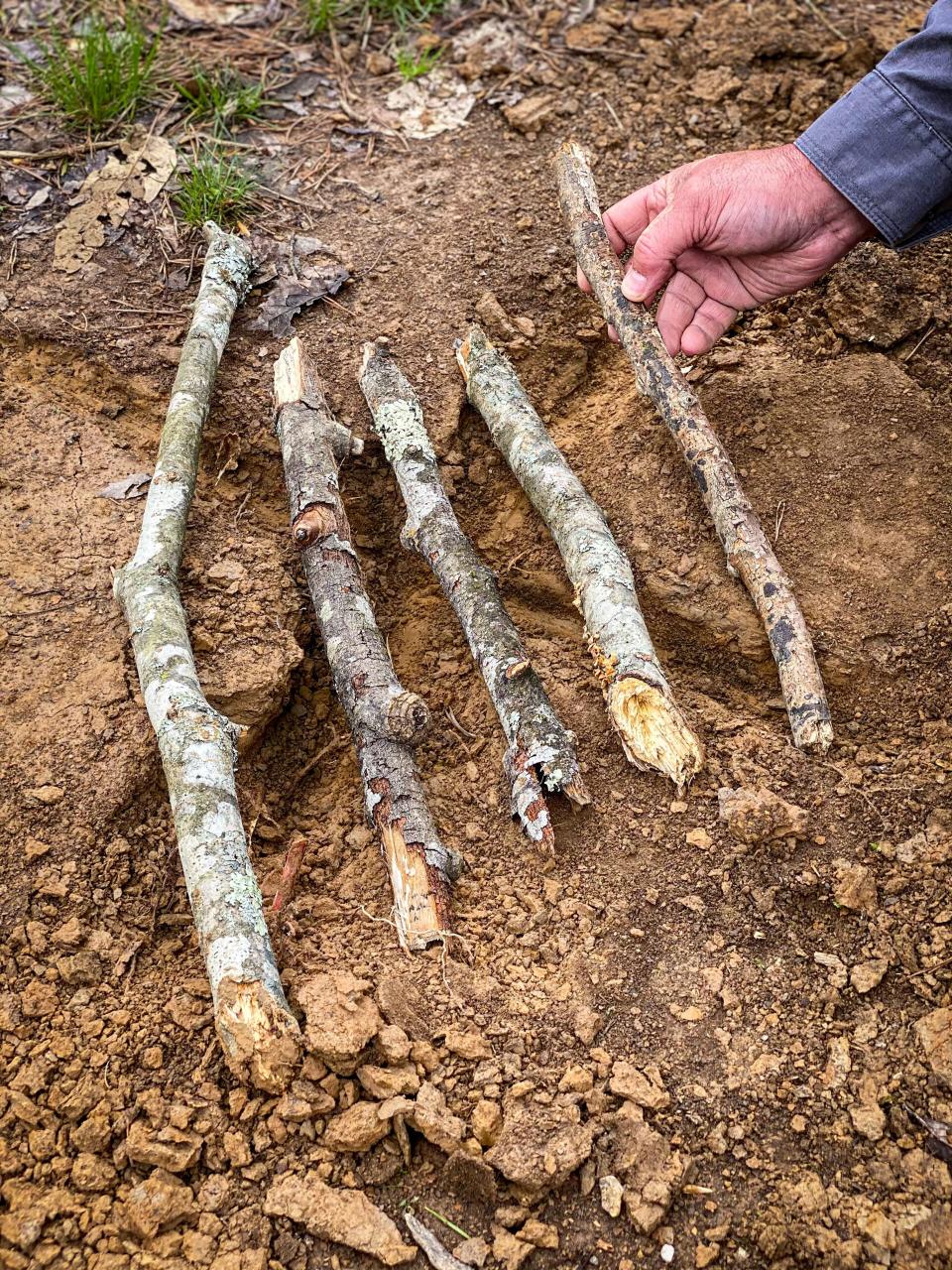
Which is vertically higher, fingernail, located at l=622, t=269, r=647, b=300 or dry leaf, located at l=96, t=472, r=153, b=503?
fingernail, located at l=622, t=269, r=647, b=300

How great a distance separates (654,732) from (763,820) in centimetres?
38

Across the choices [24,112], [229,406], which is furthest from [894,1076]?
[24,112]

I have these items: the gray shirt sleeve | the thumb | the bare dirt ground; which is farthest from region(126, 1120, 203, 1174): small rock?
the gray shirt sleeve

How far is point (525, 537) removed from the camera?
3.75 metres

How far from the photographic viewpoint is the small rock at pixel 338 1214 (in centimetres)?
214

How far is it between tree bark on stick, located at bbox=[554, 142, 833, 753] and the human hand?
12 centimetres

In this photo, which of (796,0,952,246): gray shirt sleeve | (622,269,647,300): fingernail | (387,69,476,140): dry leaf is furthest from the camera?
(387,69,476,140): dry leaf

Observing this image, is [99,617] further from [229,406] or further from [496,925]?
[496,925]

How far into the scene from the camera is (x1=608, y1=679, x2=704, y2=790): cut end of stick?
2855 millimetres

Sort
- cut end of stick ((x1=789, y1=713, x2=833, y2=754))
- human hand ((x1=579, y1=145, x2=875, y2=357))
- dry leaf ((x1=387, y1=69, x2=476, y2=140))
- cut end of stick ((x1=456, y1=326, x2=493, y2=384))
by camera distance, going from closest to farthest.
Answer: cut end of stick ((x1=789, y1=713, x2=833, y2=754)), human hand ((x1=579, y1=145, x2=875, y2=357)), cut end of stick ((x1=456, y1=326, x2=493, y2=384)), dry leaf ((x1=387, y1=69, x2=476, y2=140))

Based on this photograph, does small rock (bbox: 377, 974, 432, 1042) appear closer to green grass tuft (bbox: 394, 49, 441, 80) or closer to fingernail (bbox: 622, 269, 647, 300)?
fingernail (bbox: 622, 269, 647, 300)

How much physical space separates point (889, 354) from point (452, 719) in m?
2.22

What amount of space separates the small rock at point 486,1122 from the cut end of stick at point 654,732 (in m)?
0.99

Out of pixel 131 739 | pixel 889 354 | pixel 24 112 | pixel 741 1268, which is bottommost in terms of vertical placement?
pixel 741 1268
